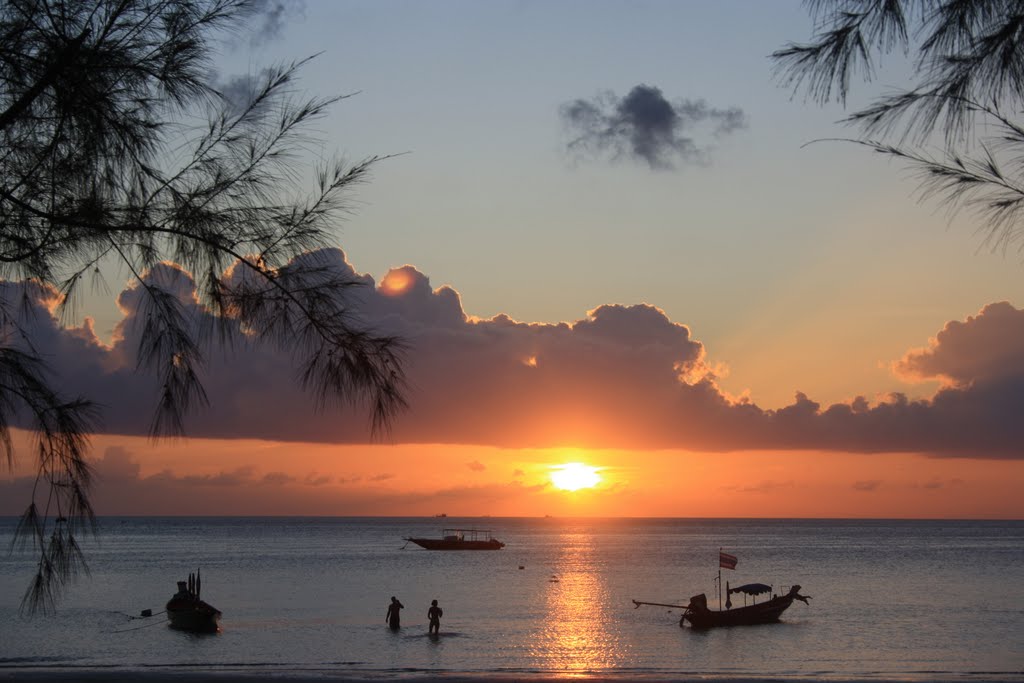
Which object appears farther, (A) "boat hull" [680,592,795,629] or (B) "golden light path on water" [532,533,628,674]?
(A) "boat hull" [680,592,795,629]

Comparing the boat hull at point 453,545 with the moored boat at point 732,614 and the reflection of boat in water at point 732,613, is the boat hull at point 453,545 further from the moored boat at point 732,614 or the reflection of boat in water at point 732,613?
the reflection of boat in water at point 732,613

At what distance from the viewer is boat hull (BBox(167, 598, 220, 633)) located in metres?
43.2

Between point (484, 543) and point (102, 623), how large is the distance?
276 feet

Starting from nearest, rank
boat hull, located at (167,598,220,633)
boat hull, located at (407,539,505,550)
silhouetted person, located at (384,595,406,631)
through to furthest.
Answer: boat hull, located at (167,598,220,633) → silhouetted person, located at (384,595,406,631) → boat hull, located at (407,539,505,550)

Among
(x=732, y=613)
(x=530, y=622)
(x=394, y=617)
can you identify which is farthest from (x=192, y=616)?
(x=732, y=613)

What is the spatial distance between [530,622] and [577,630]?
4084 millimetres

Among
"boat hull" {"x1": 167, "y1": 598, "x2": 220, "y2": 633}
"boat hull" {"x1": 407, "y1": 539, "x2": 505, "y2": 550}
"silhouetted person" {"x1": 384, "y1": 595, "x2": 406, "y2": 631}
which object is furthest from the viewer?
"boat hull" {"x1": 407, "y1": 539, "x2": 505, "y2": 550}

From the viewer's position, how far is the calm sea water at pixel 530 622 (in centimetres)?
3531

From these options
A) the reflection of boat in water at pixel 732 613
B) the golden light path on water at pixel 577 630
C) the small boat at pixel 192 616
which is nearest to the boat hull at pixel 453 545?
the golden light path on water at pixel 577 630

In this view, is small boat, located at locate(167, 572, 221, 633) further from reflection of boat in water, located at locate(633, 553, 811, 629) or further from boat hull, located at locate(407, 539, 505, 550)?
boat hull, located at locate(407, 539, 505, 550)

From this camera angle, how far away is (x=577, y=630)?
152 feet

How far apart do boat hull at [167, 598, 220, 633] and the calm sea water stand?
24.2 inches

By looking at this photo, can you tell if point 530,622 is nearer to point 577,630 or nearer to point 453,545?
point 577,630

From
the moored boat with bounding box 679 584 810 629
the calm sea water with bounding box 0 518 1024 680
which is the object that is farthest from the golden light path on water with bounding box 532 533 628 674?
the moored boat with bounding box 679 584 810 629
